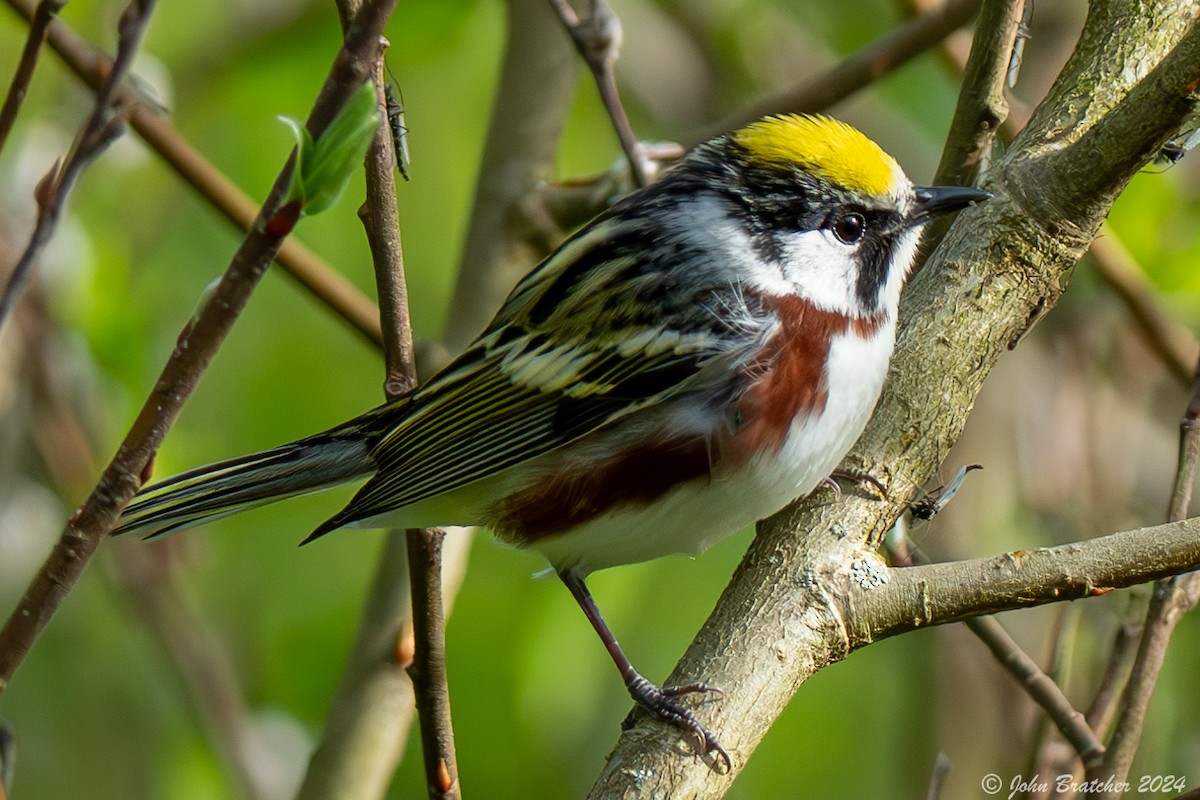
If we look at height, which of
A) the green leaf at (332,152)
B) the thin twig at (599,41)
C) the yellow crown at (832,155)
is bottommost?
the green leaf at (332,152)

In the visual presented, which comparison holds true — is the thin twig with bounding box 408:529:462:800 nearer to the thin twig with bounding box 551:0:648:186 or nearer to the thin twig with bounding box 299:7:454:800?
the thin twig with bounding box 299:7:454:800

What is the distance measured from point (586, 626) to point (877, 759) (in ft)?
4.59

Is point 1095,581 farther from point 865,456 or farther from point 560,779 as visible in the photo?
point 560,779

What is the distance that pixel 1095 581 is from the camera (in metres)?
1.96

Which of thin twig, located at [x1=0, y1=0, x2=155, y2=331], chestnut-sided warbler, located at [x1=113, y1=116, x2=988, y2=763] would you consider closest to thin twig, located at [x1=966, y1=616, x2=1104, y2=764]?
chestnut-sided warbler, located at [x1=113, y1=116, x2=988, y2=763]

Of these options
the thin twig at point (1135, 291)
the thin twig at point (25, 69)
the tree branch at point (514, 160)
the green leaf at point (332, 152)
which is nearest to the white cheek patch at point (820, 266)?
the tree branch at point (514, 160)

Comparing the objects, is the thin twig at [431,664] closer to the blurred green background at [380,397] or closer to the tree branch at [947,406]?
the tree branch at [947,406]

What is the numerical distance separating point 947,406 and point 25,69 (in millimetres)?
1549

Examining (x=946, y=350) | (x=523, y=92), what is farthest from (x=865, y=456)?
(x=523, y=92)

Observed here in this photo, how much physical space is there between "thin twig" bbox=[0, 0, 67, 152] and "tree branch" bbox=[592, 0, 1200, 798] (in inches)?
47.5

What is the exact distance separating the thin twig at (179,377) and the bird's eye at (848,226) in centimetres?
146

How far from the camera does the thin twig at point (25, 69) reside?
55.9 inches

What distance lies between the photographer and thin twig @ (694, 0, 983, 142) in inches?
125

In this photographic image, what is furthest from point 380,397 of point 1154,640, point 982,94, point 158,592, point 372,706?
point 1154,640
